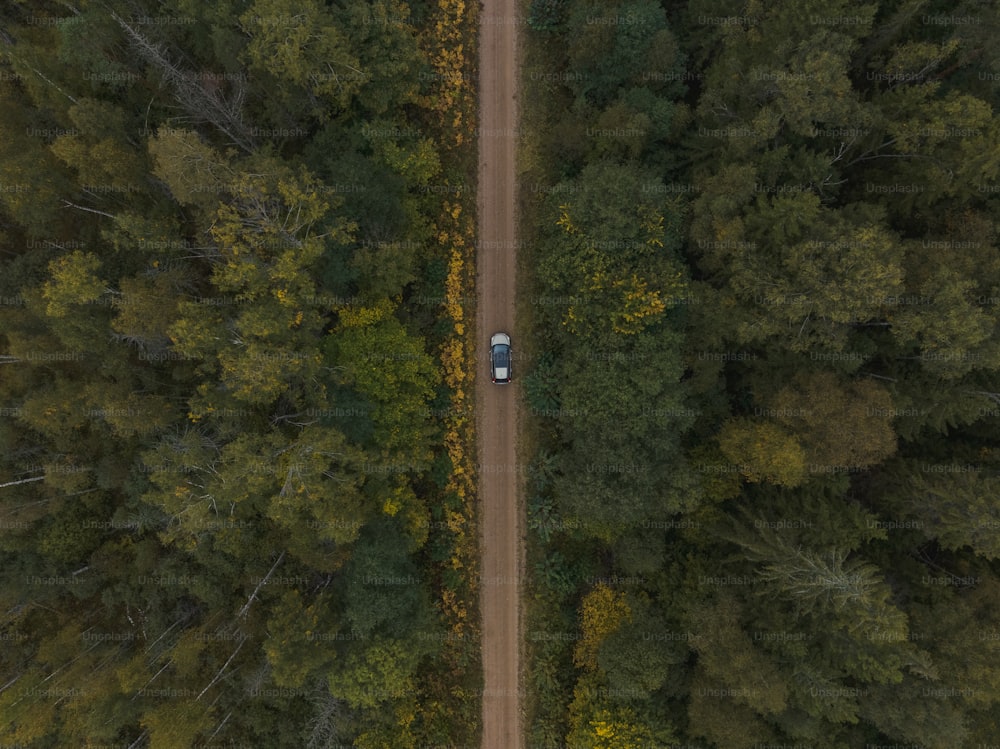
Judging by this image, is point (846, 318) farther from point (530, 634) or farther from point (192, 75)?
point (192, 75)

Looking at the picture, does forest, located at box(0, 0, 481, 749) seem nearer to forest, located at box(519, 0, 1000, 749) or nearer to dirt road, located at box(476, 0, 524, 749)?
dirt road, located at box(476, 0, 524, 749)

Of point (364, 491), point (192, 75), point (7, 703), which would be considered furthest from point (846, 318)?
point (7, 703)

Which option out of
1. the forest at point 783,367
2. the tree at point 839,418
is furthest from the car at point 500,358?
the tree at point 839,418

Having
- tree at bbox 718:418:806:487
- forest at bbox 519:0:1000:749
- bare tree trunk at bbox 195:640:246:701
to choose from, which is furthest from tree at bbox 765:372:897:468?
bare tree trunk at bbox 195:640:246:701

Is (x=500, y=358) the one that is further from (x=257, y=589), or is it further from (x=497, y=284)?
(x=257, y=589)

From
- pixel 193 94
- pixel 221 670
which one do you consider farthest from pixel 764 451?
pixel 193 94
